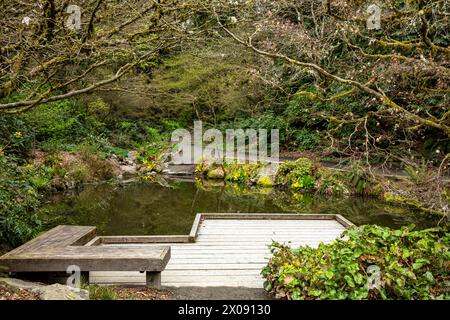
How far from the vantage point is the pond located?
943 cm

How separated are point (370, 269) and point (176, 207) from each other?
26.2ft

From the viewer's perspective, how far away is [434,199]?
4086 millimetres

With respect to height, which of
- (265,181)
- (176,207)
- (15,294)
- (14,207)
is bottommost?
(176,207)

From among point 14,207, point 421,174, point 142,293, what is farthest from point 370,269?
point 421,174

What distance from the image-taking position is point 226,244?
630 centimetres

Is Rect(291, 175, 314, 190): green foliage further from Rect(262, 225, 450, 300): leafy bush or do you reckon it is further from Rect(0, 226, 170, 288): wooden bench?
Rect(0, 226, 170, 288): wooden bench

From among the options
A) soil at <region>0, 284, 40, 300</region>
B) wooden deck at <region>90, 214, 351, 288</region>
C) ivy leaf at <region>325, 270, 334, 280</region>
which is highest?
ivy leaf at <region>325, 270, 334, 280</region>

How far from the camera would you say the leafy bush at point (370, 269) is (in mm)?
3809

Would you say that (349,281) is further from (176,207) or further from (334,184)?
(334,184)

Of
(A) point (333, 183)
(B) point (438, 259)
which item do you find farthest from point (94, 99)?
(B) point (438, 259)

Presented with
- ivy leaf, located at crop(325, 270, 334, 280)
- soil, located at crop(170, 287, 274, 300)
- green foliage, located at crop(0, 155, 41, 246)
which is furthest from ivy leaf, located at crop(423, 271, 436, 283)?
green foliage, located at crop(0, 155, 41, 246)

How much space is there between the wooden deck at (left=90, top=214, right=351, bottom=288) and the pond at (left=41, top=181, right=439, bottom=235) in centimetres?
150

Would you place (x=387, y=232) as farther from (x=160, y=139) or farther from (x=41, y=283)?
(x=160, y=139)

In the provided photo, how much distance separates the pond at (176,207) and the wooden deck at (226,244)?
1495 mm
